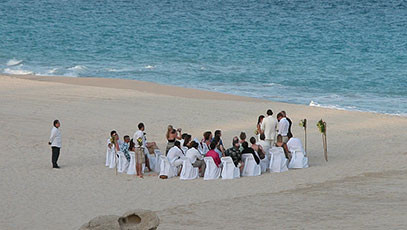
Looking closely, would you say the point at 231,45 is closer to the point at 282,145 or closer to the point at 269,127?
the point at 269,127

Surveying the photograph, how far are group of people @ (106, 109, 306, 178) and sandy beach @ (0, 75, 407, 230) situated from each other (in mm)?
571

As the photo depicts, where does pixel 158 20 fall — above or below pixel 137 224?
above

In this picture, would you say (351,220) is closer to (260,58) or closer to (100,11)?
(260,58)

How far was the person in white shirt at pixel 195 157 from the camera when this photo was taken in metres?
20.0

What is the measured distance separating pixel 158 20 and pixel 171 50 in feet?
60.7

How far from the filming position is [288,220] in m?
15.9

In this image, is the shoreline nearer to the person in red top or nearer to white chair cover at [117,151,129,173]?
the person in red top

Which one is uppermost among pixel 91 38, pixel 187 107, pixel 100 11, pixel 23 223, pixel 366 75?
pixel 100 11

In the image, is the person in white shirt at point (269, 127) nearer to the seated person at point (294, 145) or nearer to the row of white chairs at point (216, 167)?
the seated person at point (294, 145)

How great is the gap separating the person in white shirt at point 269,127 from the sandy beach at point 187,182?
47.8 inches

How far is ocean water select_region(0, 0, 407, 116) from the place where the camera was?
3988 centimetres

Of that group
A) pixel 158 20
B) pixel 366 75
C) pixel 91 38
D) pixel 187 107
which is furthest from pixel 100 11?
pixel 187 107


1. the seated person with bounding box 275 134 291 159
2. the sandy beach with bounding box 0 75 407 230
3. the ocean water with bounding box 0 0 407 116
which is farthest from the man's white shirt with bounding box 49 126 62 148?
the ocean water with bounding box 0 0 407 116

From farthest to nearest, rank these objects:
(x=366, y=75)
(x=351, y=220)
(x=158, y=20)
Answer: (x=158, y=20), (x=366, y=75), (x=351, y=220)
